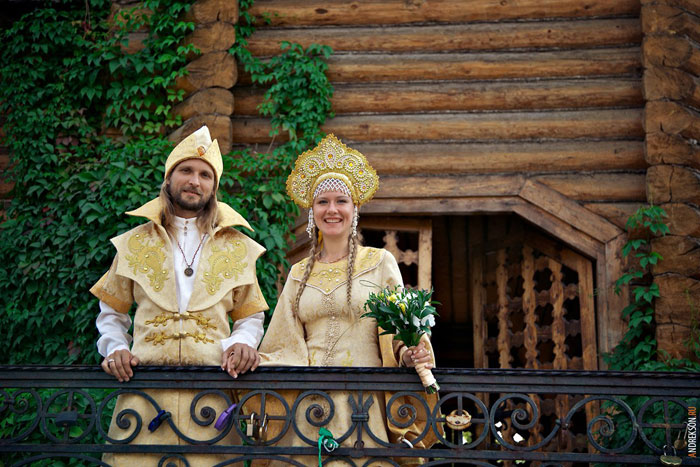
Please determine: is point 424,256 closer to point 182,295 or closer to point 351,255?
point 351,255

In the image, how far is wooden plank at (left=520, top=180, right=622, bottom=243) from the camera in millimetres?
6590

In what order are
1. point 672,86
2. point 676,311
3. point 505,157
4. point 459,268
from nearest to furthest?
point 676,311 → point 672,86 → point 505,157 → point 459,268

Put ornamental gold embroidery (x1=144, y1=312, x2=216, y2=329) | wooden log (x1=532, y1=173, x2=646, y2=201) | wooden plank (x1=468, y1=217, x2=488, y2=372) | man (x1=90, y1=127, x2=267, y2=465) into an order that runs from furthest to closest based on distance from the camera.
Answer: wooden plank (x1=468, y1=217, x2=488, y2=372), wooden log (x1=532, y1=173, x2=646, y2=201), ornamental gold embroidery (x1=144, y1=312, x2=216, y2=329), man (x1=90, y1=127, x2=267, y2=465)

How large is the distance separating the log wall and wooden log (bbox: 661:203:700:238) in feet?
1.19

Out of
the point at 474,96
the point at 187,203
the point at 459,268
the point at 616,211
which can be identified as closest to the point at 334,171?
the point at 187,203

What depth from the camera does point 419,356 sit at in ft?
11.8

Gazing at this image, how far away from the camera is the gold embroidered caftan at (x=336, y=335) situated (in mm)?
3846

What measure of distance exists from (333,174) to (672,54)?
3646 mm

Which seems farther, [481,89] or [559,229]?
[481,89]

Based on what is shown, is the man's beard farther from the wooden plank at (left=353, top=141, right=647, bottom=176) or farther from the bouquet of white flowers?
the wooden plank at (left=353, top=141, right=647, bottom=176)

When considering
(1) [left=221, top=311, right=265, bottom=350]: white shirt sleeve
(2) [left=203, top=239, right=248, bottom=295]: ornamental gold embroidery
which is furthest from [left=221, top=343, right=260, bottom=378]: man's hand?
(2) [left=203, top=239, right=248, bottom=295]: ornamental gold embroidery

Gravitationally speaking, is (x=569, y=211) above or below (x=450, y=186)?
below

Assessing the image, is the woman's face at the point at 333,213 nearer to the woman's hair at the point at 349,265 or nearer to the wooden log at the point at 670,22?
the woman's hair at the point at 349,265

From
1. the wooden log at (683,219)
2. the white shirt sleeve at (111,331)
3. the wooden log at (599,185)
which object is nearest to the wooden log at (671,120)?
the wooden log at (599,185)
